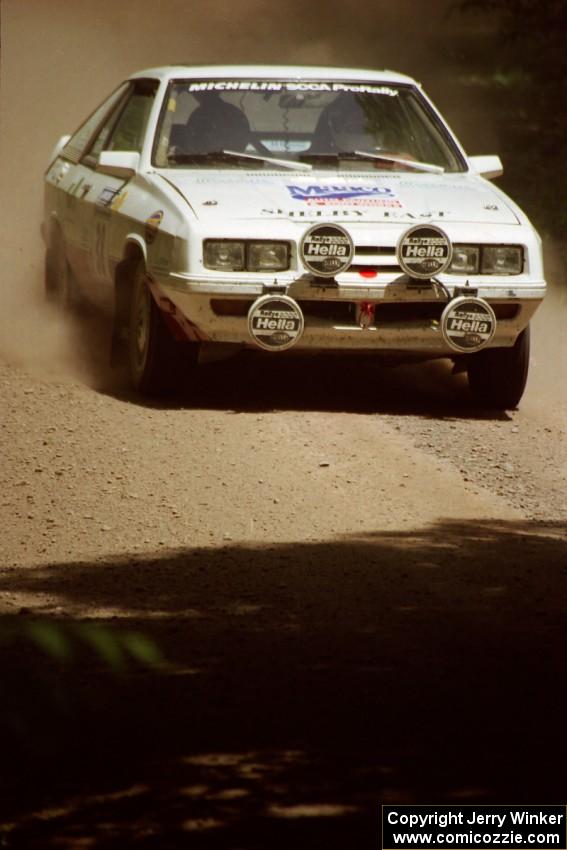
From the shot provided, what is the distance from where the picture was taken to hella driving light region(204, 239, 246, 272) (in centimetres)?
880

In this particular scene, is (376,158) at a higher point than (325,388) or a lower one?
higher

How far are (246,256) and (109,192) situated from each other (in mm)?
1580

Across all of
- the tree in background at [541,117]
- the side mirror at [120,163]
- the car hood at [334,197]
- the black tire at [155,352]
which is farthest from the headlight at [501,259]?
the tree in background at [541,117]

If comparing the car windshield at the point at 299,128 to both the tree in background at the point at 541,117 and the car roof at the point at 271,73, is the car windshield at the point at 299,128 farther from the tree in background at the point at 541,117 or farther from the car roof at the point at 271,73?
the tree in background at the point at 541,117

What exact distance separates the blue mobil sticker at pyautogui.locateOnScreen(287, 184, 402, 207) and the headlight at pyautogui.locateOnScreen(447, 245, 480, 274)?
0.40 metres

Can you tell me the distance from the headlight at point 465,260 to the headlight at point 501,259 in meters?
0.04

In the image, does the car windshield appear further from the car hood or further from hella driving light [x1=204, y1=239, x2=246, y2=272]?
hella driving light [x1=204, y1=239, x2=246, y2=272]

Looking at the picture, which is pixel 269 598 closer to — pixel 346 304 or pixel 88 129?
pixel 346 304

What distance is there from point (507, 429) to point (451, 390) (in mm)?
1046

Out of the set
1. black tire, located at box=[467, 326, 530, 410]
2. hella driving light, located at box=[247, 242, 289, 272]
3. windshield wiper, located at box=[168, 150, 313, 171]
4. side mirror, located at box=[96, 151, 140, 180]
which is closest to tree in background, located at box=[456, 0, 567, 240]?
black tire, located at box=[467, 326, 530, 410]

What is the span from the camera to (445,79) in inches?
925

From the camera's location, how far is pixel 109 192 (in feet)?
33.1

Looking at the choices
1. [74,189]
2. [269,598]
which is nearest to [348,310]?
[74,189]

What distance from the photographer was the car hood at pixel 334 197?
893cm
